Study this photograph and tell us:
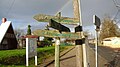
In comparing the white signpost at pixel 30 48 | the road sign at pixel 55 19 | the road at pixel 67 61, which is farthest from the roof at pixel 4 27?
the road sign at pixel 55 19

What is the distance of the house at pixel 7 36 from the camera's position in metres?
35.1

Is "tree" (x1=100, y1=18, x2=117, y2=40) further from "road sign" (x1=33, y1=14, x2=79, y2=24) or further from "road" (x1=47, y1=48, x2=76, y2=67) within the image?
"road sign" (x1=33, y1=14, x2=79, y2=24)

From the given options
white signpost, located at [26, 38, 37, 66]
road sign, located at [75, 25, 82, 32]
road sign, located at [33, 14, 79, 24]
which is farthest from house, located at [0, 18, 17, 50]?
road sign, located at [33, 14, 79, 24]

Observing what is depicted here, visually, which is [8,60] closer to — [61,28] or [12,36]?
[61,28]

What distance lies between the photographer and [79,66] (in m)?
9.59

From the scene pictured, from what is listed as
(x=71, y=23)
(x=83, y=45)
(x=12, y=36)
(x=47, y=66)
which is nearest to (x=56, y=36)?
(x=71, y=23)

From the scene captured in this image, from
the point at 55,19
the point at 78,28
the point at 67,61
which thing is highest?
the point at 55,19

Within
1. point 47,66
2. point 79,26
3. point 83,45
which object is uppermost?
point 79,26

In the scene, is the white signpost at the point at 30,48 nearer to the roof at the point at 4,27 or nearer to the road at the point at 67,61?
the road at the point at 67,61

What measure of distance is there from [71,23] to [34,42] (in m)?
7.46

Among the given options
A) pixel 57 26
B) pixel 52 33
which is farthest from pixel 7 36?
pixel 57 26

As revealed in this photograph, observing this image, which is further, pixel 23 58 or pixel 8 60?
pixel 23 58

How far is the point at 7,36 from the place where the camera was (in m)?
38.8

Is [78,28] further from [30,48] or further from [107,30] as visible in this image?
[107,30]
